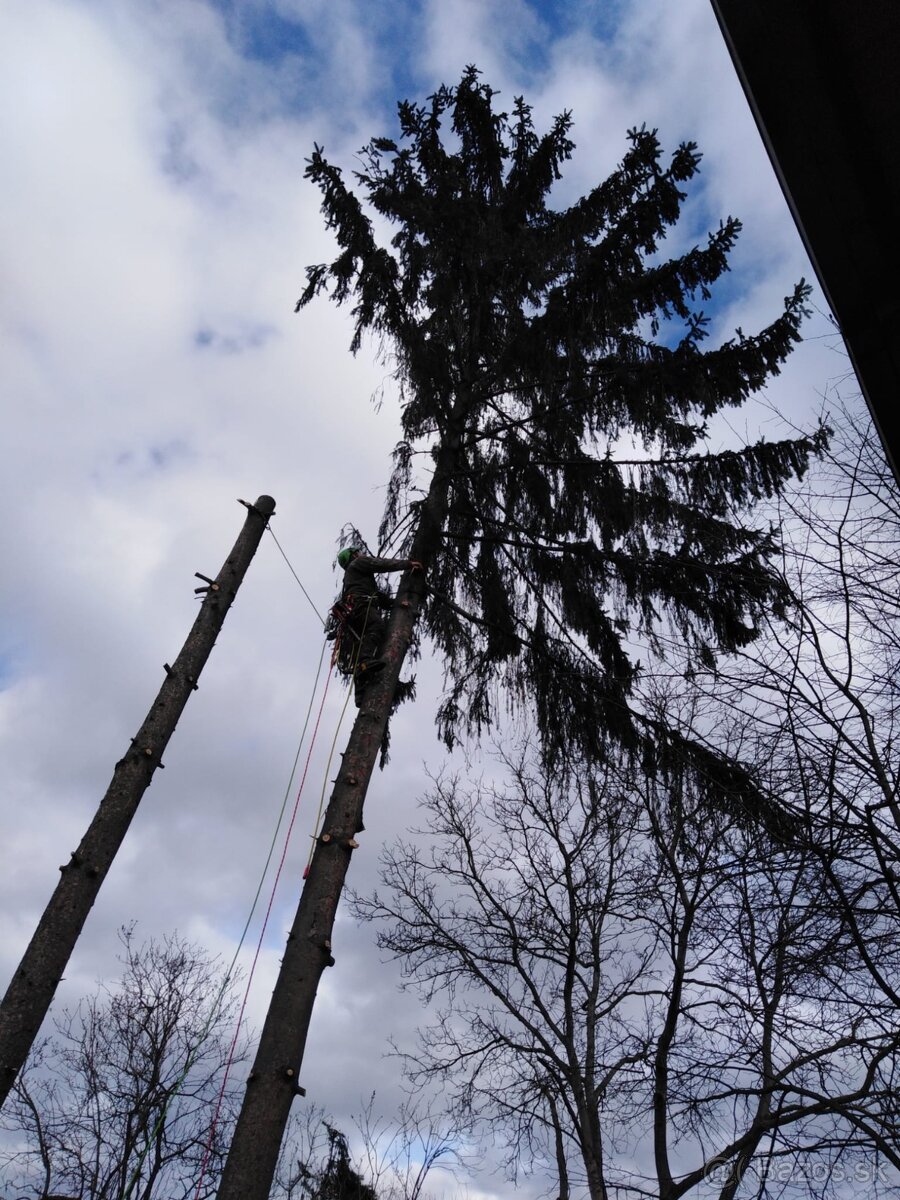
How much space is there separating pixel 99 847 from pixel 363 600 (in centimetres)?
290

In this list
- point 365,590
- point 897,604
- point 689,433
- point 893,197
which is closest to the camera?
point 893,197

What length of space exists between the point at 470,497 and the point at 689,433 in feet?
7.12

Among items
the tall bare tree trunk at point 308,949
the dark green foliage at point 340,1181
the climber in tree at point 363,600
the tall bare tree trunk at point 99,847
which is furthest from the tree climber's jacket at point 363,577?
the dark green foliage at point 340,1181

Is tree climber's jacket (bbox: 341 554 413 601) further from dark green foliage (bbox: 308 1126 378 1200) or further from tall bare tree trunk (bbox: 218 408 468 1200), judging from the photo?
dark green foliage (bbox: 308 1126 378 1200)

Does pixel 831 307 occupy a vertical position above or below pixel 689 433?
below

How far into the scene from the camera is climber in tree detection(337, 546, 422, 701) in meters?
7.24

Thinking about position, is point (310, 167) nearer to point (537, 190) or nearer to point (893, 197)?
point (537, 190)

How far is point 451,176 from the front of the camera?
9422 millimetres

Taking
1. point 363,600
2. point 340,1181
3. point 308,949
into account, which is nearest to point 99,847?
point 308,949

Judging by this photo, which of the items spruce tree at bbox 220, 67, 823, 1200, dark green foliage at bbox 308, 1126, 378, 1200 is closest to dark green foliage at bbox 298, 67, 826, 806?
spruce tree at bbox 220, 67, 823, 1200

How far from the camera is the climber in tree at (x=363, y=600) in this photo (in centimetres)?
724

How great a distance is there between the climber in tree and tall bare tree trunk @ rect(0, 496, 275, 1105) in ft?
2.95

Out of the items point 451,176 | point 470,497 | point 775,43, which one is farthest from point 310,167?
point 775,43

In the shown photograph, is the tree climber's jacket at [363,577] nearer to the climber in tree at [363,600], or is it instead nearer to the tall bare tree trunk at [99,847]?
the climber in tree at [363,600]
